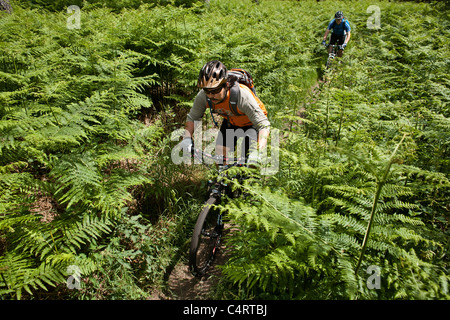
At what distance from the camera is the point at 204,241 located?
4223mm

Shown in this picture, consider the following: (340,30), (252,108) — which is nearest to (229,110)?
(252,108)

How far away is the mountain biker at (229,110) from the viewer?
3299 millimetres

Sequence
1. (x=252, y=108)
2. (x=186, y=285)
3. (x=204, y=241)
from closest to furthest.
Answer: (x=252, y=108) < (x=186, y=285) < (x=204, y=241)

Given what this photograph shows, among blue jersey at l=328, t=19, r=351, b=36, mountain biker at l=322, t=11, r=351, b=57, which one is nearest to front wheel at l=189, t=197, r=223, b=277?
mountain biker at l=322, t=11, r=351, b=57

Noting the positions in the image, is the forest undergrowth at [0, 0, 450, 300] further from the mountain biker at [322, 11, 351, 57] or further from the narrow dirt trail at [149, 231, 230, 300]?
the mountain biker at [322, 11, 351, 57]

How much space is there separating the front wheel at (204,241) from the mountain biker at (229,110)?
98 centimetres

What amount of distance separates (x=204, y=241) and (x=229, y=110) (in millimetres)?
2278

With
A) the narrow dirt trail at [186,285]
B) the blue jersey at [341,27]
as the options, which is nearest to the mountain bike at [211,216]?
the narrow dirt trail at [186,285]

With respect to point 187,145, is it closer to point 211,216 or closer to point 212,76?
point 212,76

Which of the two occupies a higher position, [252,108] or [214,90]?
[214,90]

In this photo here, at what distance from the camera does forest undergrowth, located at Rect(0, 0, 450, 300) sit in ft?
7.52

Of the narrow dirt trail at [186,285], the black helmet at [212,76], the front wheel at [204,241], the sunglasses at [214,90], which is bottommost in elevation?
the narrow dirt trail at [186,285]

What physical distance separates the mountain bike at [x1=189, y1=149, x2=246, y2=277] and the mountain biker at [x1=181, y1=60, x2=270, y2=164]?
313 millimetres

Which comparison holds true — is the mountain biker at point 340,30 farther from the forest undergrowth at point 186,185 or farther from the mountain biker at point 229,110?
the mountain biker at point 229,110
